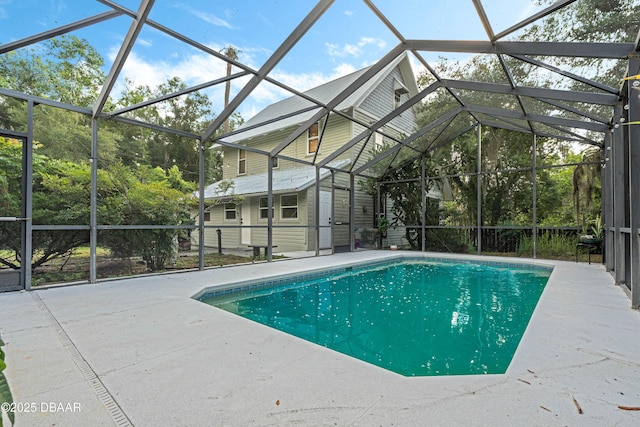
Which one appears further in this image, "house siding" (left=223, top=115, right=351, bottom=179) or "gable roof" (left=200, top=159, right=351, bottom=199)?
"house siding" (left=223, top=115, right=351, bottom=179)

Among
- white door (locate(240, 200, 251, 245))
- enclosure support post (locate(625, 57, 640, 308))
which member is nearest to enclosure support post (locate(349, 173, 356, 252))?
white door (locate(240, 200, 251, 245))

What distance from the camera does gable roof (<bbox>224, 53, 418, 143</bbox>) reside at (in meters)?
7.30

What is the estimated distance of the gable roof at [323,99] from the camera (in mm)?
7298

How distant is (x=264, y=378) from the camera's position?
6.85 ft

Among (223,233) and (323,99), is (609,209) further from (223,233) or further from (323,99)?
(223,233)

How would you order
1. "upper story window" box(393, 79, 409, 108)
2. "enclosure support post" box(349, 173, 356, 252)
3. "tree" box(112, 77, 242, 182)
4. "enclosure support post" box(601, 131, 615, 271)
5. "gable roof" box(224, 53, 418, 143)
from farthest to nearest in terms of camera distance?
"upper story window" box(393, 79, 409, 108) < "enclosure support post" box(349, 173, 356, 252) < "tree" box(112, 77, 242, 182) < "gable roof" box(224, 53, 418, 143) < "enclosure support post" box(601, 131, 615, 271)

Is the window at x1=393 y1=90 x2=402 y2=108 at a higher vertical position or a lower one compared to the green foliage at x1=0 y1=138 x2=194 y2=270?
higher

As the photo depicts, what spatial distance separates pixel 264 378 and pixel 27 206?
4569 millimetres

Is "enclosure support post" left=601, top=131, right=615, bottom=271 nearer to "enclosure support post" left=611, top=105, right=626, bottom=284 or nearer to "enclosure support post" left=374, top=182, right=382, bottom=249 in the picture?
"enclosure support post" left=611, top=105, right=626, bottom=284

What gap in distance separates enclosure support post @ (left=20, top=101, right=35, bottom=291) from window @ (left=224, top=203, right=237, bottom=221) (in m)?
7.92

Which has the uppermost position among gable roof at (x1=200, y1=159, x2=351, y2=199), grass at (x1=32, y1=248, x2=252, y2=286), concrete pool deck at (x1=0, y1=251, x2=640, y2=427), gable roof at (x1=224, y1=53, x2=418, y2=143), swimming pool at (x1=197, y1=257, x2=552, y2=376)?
gable roof at (x1=224, y1=53, x2=418, y2=143)

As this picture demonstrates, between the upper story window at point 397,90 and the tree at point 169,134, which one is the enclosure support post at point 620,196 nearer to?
the tree at point 169,134

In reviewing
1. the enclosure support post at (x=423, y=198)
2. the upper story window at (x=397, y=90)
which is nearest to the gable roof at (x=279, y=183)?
the enclosure support post at (x=423, y=198)

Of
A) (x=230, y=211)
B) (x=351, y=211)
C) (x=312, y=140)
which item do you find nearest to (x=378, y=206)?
(x=351, y=211)
